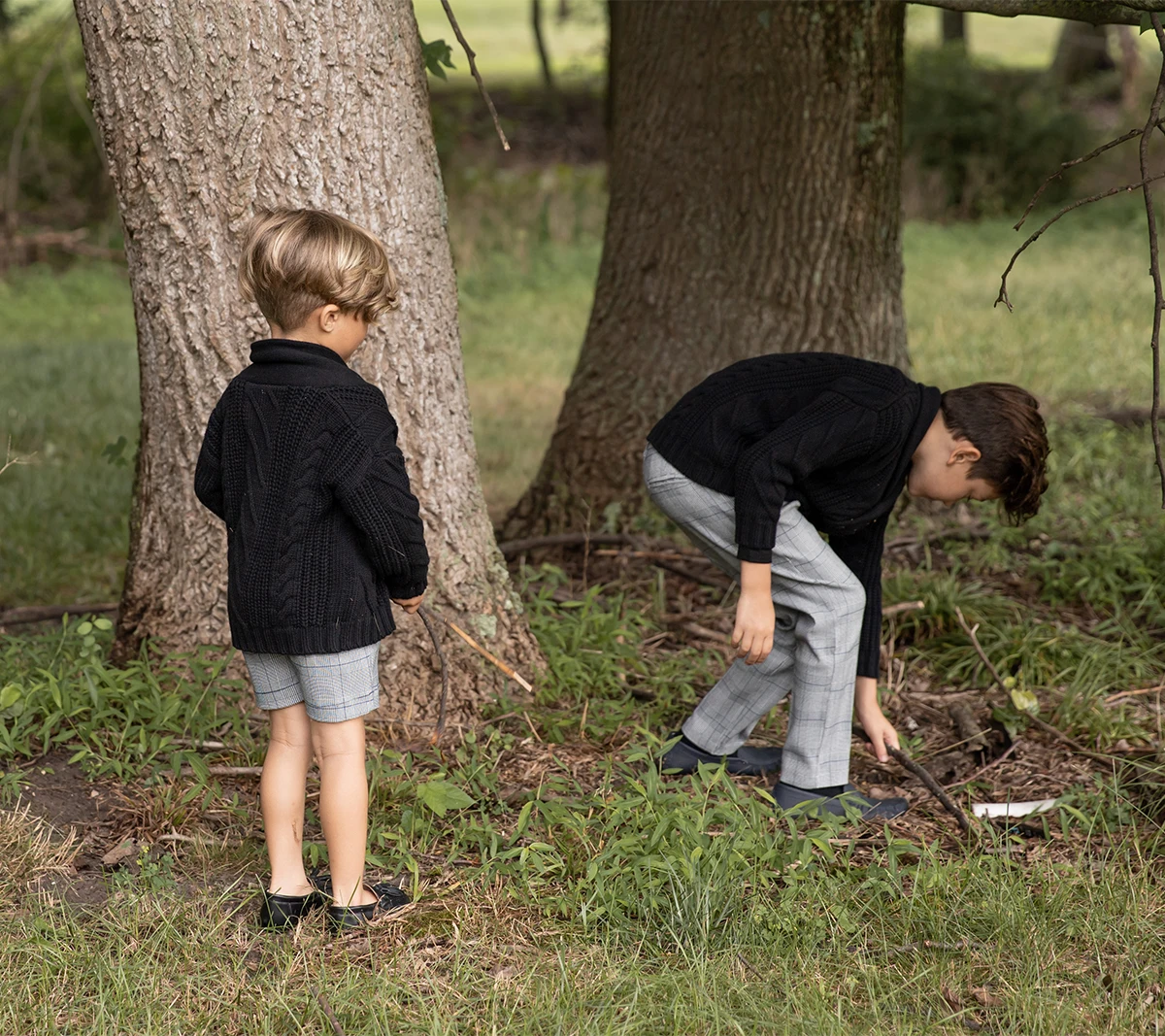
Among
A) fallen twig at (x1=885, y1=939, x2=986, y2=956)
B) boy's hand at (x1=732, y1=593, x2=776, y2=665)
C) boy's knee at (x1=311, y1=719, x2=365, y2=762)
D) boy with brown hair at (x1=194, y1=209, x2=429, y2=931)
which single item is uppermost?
boy with brown hair at (x1=194, y1=209, x2=429, y2=931)

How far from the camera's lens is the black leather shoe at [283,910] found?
259 cm

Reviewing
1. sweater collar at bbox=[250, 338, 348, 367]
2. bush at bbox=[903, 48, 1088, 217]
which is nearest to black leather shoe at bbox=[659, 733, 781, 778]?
sweater collar at bbox=[250, 338, 348, 367]

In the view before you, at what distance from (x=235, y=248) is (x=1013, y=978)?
8.26 feet

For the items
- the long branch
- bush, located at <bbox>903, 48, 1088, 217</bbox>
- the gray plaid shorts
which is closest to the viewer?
the gray plaid shorts

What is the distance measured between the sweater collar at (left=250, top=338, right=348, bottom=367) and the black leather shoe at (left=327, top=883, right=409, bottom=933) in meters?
1.15

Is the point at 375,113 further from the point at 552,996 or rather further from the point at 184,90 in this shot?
the point at 552,996

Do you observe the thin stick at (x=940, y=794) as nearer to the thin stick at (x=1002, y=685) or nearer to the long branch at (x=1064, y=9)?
the thin stick at (x=1002, y=685)

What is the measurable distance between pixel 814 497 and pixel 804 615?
0.31 m

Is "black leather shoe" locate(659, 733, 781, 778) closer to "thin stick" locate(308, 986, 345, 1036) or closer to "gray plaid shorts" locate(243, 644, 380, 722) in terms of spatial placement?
"gray plaid shorts" locate(243, 644, 380, 722)

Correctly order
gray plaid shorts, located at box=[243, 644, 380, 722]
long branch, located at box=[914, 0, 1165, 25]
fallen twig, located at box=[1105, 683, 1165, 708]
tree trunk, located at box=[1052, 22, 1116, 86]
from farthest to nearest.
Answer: tree trunk, located at box=[1052, 22, 1116, 86], fallen twig, located at box=[1105, 683, 1165, 708], long branch, located at box=[914, 0, 1165, 25], gray plaid shorts, located at box=[243, 644, 380, 722]

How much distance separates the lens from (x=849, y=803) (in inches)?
123

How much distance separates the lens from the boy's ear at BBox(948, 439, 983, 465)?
294 centimetres

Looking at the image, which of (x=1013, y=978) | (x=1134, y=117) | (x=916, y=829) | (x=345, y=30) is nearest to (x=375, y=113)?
(x=345, y=30)

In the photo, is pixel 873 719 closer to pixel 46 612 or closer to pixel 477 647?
pixel 477 647
